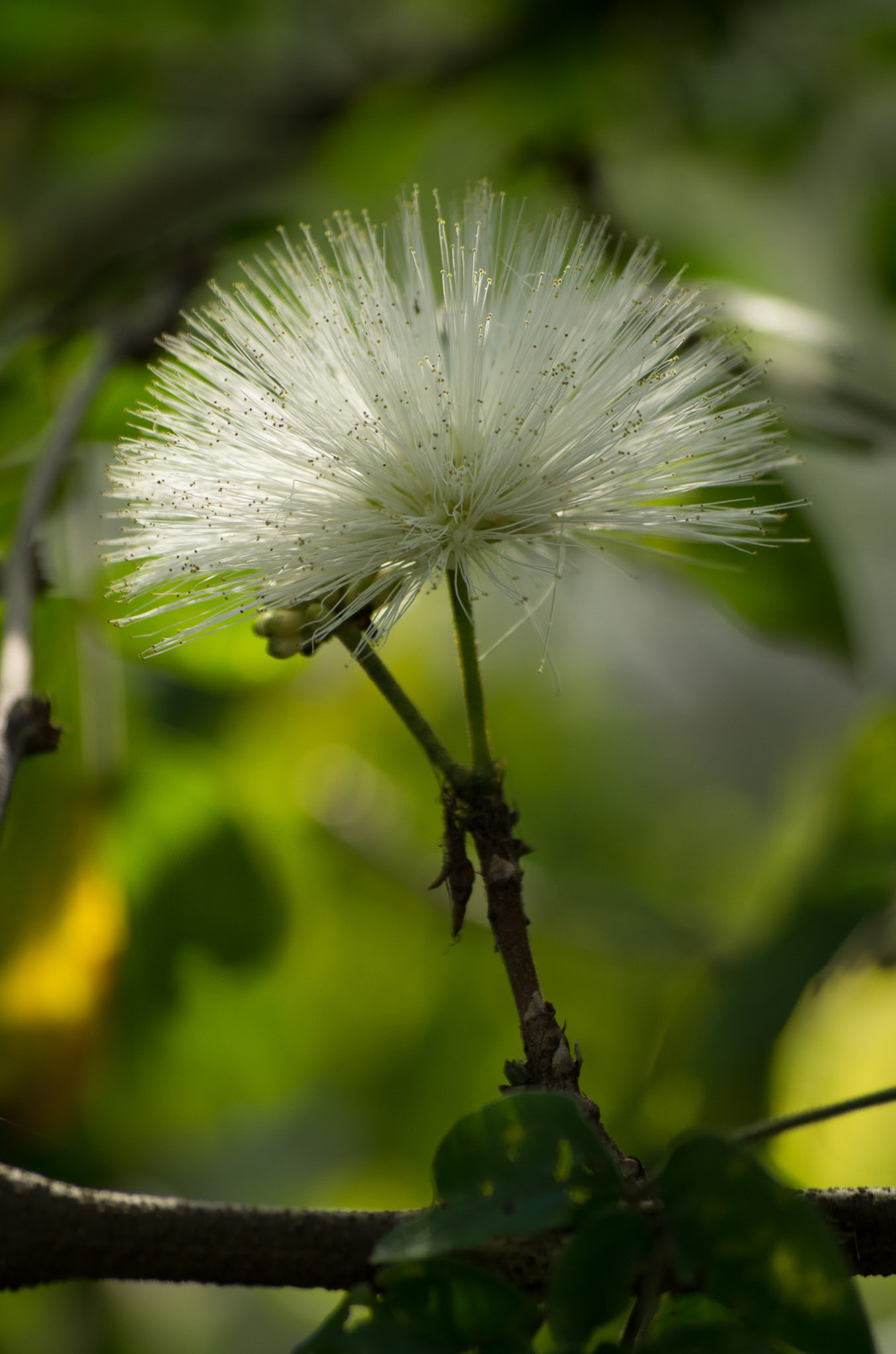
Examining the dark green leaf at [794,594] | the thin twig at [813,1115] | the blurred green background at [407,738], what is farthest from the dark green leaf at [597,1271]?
the dark green leaf at [794,594]

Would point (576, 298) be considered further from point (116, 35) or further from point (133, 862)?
point (116, 35)

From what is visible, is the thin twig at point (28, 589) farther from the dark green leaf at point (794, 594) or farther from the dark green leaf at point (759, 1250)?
the dark green leaf at point (794, 594)

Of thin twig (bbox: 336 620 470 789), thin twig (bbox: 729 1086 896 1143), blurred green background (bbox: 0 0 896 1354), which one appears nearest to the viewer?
thin twig (bbox: 729 1086 896 1143)

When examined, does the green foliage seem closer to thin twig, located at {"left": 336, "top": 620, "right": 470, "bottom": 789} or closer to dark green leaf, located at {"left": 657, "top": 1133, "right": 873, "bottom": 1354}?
dark green leaf, located at {"left": 657, "top": 1133, "right": 873, "bottom": 1354}

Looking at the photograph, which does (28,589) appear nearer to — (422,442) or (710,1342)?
(422,442)

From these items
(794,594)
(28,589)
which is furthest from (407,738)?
(28,589)

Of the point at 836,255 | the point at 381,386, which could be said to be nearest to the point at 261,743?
the point at 381,386

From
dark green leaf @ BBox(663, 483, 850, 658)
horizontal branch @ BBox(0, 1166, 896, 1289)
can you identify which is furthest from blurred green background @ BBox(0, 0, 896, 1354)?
horizontal branch @ BBox(0, 1166, 896, 1289)
